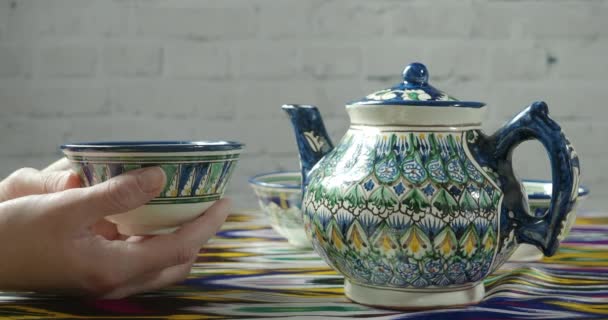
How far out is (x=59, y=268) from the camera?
1.92 ft

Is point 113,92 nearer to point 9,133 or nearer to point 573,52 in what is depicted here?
point 9,133

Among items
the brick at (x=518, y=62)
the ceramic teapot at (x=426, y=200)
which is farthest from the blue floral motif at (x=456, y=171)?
the brick at (x=518, y=62)

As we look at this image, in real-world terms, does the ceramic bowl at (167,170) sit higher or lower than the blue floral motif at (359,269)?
higher

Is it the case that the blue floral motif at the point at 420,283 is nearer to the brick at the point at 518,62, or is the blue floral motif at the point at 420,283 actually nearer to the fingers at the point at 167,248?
the fingers at the point at 167,248

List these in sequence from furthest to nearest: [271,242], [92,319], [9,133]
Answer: [9,133] → [271,242] → [92,319]

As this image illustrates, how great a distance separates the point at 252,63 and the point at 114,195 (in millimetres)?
1179

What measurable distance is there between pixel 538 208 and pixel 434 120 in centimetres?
25

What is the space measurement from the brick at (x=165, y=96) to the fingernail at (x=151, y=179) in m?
1.15

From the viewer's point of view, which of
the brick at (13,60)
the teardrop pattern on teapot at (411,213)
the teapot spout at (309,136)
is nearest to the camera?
the teardrop pattern on teapot at (411,213)

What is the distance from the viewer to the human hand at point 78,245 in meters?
0.57

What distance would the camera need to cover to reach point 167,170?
59cm

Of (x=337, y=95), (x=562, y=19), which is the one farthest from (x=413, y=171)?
(x=562, y=19)

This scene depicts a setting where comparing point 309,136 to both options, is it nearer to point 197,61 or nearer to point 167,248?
point 167,248

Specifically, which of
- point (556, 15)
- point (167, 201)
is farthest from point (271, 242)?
point (556, 15)
